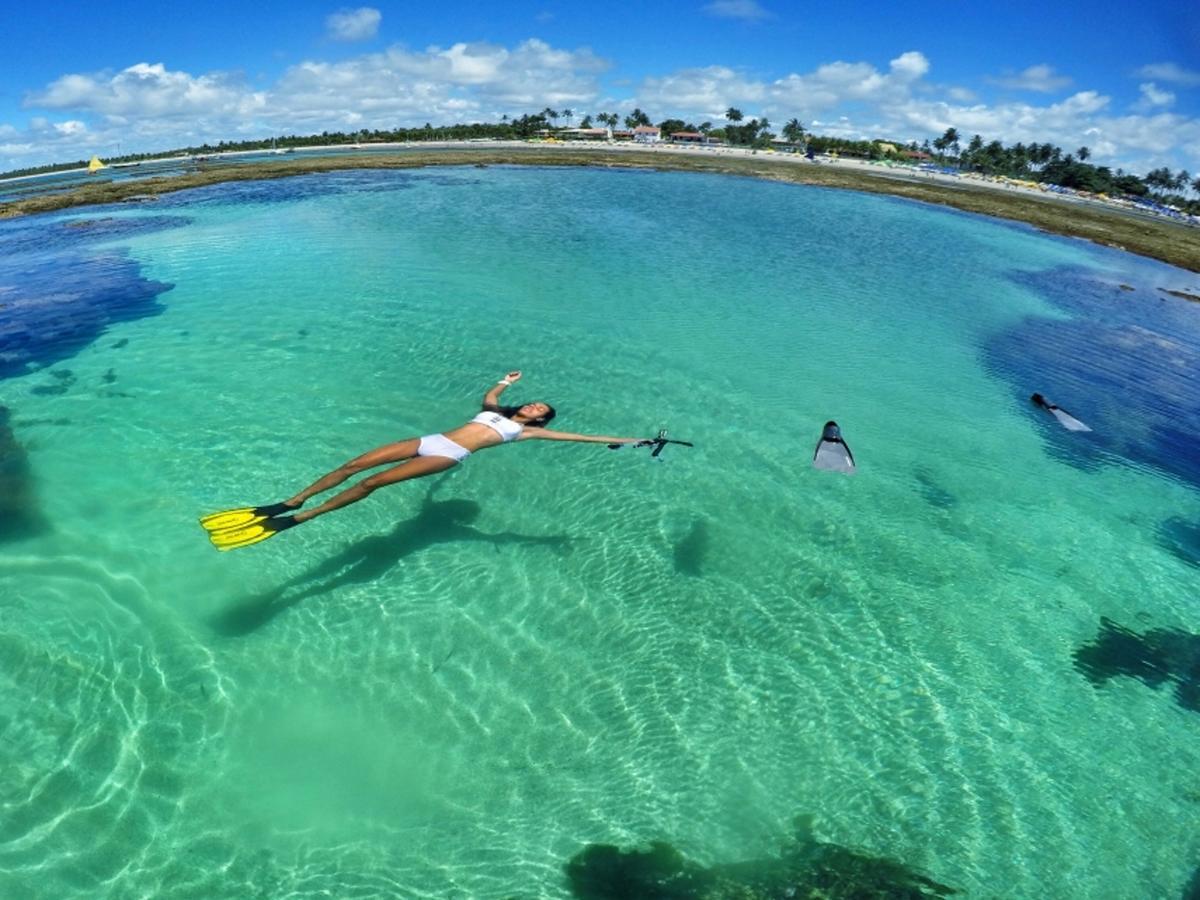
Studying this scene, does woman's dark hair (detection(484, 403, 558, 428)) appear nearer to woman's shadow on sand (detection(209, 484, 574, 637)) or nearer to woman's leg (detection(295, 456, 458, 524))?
woman's leg (detection(295, 456, 458, 524))

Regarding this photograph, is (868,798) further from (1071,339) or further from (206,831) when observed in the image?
(1071,339)

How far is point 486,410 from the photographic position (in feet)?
39.4

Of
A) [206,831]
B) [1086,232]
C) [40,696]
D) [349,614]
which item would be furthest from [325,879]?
[1086,232]

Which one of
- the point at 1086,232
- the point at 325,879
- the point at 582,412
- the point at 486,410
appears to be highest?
the point at 1086,232

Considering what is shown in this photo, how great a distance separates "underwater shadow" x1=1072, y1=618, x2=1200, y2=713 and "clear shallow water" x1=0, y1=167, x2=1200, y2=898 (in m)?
0.25

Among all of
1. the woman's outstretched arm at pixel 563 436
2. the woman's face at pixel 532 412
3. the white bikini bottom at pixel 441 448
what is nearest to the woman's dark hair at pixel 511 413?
the woman's face at pixel 532 412

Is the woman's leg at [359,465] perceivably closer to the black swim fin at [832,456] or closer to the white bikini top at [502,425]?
the white bikini top at [502,425]

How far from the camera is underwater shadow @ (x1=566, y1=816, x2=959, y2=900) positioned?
23.7 feet

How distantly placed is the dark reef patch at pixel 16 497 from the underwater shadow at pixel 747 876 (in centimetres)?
1269

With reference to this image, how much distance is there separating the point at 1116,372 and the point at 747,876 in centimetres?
2724

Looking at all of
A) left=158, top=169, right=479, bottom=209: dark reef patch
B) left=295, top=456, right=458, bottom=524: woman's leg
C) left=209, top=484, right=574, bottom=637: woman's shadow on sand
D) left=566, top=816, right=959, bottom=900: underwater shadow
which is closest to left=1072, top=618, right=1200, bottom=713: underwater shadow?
left=566, top=816, right=959, bottom=900: underwater shadow

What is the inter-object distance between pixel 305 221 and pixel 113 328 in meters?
23.5

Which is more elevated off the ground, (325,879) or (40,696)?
(40,696)

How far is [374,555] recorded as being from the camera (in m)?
12.0
